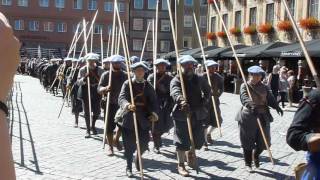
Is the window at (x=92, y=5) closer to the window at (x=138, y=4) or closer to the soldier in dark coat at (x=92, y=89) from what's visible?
the window at (x=138, y=4)

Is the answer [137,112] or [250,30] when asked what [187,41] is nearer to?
[250,30]

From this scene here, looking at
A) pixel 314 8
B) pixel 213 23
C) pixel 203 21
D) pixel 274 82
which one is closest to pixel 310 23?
pixel 314 8

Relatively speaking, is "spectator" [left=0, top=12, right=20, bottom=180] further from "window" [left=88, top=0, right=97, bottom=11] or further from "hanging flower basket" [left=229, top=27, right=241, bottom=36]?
"window" [left=88, top=0, right=97, bottom=11]

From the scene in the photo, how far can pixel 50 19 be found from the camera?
236ft

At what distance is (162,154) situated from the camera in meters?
10.1

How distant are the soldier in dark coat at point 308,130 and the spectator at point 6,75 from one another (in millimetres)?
2351

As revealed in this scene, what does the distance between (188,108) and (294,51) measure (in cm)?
1515

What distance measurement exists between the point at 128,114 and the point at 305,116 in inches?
185

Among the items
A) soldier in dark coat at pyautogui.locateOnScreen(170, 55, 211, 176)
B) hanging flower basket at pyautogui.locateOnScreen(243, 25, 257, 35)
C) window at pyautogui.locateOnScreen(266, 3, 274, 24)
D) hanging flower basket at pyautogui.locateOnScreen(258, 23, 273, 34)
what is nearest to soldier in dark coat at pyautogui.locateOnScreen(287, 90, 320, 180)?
soldier in dark coat at pyautogui.locateOnScreen(170, 55, 211, 176)

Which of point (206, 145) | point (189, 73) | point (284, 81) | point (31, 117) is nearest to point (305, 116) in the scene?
point (189, 73)

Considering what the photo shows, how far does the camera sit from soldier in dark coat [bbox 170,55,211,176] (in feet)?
27.3

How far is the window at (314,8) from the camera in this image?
2602 cm

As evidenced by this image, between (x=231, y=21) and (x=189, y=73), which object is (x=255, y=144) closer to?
(x=189, y=73)

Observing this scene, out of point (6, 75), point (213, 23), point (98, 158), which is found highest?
point (213, 23)
